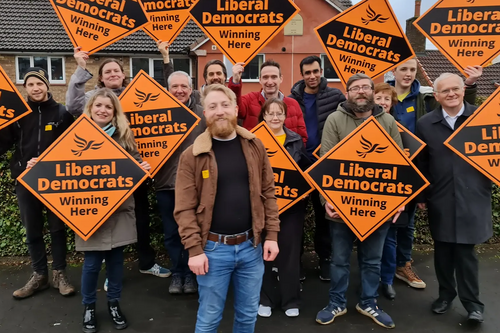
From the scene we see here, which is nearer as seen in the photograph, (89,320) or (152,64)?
(89,320)

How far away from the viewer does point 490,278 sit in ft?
15.4

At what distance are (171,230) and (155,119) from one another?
3.88ft

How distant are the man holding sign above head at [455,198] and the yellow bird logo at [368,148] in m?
0.64

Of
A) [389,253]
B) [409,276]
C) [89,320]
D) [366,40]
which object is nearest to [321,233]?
[389,253]

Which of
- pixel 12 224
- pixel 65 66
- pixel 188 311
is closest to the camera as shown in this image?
pixel 188 311

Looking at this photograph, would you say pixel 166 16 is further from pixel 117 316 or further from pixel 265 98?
pixel 117 316

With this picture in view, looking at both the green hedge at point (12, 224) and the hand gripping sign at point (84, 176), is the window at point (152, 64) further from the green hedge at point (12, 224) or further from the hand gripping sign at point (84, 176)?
the hand gripping sign at point (84, 176)

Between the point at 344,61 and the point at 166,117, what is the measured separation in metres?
2.07

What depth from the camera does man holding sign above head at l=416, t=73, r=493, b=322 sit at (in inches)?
143

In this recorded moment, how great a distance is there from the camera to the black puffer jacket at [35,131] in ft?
13.1

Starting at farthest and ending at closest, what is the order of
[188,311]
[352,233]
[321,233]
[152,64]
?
[152,64] → [321,233] → [188,311] → [352,233]

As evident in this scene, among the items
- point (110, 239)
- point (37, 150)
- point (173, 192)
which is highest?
point (37, 150)

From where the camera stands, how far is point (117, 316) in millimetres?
3639

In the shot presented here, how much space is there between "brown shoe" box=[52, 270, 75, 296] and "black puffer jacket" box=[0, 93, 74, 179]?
116 cm
